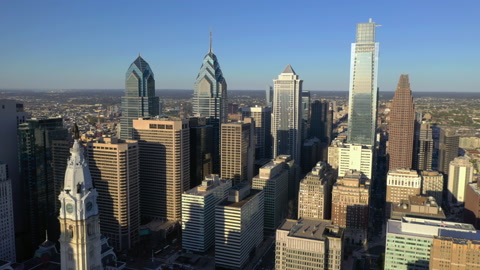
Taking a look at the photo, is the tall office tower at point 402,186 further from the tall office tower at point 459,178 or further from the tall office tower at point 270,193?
the tall office tower at point 270,193

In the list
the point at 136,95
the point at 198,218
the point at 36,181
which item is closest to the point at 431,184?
the point at 198,218

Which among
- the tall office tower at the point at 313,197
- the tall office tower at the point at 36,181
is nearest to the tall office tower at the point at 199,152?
the tall office tower at the point at 313,197

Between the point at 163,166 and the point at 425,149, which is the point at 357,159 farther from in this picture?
the point at 163,166

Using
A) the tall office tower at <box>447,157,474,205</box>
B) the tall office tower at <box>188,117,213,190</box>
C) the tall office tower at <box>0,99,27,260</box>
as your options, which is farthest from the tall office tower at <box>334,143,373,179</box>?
the tall office tower at <box>0,99,27,260</box>

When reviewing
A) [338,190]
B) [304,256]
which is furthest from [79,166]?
[338,190]

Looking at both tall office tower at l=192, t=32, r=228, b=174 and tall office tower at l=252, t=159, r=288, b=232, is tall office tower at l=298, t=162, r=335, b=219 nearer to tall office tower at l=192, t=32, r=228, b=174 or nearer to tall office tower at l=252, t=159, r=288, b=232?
tall office tower at l=252, t=159, r=288, b=232

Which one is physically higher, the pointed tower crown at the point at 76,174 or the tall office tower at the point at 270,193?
the pointed tower crown at the point at 76,174
